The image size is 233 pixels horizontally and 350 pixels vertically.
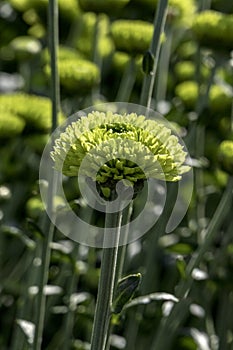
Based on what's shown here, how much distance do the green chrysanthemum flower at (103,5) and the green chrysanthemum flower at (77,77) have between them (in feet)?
0.32

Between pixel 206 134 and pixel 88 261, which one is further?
pixel 206 134

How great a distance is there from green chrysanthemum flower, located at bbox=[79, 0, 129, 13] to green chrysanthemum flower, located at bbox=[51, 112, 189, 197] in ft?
2.11

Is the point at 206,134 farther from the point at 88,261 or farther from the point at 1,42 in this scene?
the point at 1,42

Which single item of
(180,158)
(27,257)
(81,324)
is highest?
(180,158)

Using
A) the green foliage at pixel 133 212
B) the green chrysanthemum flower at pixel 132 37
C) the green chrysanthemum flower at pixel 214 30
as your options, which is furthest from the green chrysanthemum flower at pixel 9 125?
the green chrysanthemum flower at pixel 214 30

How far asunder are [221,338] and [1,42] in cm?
116

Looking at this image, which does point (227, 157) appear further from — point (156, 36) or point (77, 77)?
point (77, 77)

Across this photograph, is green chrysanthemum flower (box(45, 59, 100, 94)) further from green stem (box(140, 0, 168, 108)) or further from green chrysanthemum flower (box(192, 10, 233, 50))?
green stem (box(140, 0, 168, 108))

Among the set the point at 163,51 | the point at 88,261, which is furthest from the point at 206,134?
the point at 88,261

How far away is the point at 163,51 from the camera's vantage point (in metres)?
1.52

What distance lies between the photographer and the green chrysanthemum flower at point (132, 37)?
4.13ft

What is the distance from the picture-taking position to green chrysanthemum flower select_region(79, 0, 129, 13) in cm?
130

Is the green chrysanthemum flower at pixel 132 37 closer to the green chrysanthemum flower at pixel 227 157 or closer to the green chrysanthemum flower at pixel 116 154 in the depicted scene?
the green chrysanthemum flower at pixel 227 157

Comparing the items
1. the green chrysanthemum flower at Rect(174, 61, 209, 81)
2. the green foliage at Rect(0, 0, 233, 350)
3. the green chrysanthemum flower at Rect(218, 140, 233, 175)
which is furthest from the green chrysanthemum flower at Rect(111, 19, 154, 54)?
the green chrysanthemum flower at Rect(174, 61, 209, 81)
